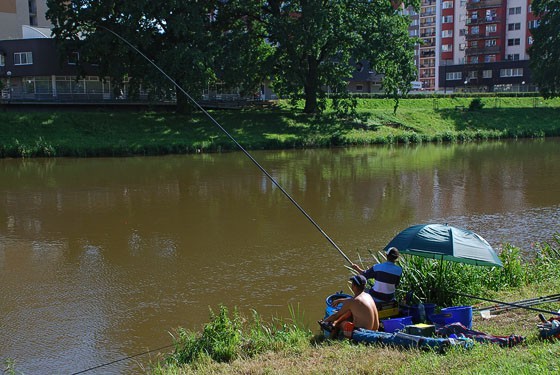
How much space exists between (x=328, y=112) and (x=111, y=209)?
28.8 metres

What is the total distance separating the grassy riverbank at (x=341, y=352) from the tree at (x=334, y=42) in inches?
1211

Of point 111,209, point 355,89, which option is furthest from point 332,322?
point 355,89

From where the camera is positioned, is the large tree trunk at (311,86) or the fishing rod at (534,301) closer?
the fishing rod at (534,301)

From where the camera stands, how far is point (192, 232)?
15570mm

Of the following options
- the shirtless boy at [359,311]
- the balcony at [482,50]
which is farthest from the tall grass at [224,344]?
the balcony at [482,50]

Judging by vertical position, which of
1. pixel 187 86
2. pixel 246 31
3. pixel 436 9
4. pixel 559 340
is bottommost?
pixel 559 340

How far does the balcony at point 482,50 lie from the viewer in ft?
277

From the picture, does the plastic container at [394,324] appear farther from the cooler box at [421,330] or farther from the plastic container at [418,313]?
the cooler box at [421,330]

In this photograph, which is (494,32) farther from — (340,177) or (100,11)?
(340,177)

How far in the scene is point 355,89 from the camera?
75.4 m

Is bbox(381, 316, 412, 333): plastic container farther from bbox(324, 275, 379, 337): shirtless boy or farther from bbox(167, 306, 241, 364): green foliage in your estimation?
bbox(167, 306, 241, 364): green foliage

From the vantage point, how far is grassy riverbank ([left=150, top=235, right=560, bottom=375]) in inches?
227

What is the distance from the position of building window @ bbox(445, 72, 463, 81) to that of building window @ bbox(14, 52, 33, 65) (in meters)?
57.4

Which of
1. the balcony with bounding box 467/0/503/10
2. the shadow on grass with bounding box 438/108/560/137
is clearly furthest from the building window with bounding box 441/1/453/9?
the shadow on grass with bounding box 438/108/560/137
